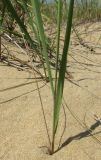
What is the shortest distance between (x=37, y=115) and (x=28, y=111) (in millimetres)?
48

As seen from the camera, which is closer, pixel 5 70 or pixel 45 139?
pixel 45 139

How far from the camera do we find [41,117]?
4.69ft

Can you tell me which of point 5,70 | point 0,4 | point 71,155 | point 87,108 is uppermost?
point 0,4

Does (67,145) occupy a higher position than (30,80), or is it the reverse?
(30,80)

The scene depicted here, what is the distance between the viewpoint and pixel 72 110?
149 centimetres

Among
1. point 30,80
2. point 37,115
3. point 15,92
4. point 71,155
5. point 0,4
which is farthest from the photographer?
point 0,4

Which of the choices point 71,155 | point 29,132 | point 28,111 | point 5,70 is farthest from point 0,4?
point 71,155

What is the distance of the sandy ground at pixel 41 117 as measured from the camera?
48.7 inches

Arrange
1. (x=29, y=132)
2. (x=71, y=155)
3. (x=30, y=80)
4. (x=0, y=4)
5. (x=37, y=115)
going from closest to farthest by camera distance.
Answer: (x=71, y=155)
(x=29, y=132)
(x=37, y=115)
(x=30, y=80)
(x=0, y=4)

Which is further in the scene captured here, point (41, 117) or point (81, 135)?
point (41, 117)

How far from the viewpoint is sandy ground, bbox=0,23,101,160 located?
4.06 feet

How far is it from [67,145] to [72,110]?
0.24 meters

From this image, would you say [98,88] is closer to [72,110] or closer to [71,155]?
[72,110]

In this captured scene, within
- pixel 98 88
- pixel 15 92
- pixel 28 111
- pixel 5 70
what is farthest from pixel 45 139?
pixel 5 70
